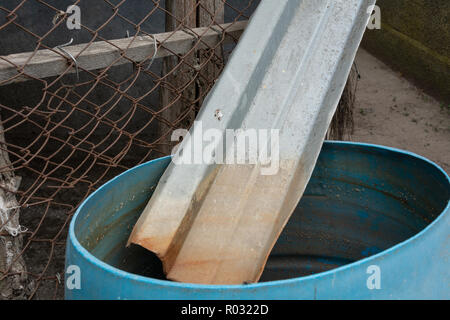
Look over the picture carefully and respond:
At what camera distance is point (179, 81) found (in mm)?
2238

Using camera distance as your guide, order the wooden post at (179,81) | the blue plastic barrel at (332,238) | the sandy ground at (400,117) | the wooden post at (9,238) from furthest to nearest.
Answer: the sandy ground at (400,117)
the wooden post at (179,81)
the wooden post at (9,238)
the blue plastic barrel at (332,238)

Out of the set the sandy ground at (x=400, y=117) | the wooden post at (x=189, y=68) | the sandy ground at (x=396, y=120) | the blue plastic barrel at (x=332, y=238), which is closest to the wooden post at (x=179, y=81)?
the wooden post at (x=189, y=68)

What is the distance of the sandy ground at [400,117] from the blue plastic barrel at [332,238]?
174cm

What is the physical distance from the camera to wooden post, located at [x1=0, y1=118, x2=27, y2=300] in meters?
1.74

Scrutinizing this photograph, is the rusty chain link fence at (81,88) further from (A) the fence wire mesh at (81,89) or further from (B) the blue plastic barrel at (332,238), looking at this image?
(B) the blue plastic barrel at (332,238)

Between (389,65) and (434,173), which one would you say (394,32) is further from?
(434,173)

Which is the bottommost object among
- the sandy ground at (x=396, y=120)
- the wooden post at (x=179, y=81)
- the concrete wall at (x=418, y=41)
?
the sandy ground at (x=396, y=120)

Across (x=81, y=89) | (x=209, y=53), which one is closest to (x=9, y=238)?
(x=209, y=53)

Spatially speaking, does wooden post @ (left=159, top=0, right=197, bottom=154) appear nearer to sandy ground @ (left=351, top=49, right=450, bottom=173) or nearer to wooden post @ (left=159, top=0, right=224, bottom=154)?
wooden post @ (left=159, top=0, right=224, bottom=154)

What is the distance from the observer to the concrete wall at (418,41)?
414cm

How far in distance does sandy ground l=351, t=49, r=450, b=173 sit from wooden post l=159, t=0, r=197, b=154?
1486 mm

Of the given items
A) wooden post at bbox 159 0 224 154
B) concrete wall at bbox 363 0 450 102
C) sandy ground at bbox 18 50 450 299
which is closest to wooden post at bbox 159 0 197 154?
wooden post at bbox 159 0 224 154

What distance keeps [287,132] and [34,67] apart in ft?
2.57
